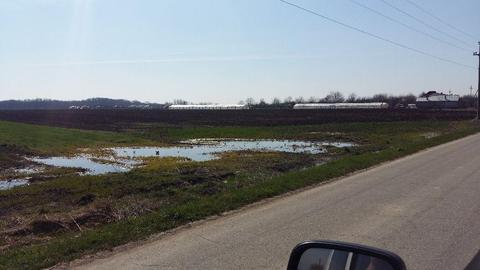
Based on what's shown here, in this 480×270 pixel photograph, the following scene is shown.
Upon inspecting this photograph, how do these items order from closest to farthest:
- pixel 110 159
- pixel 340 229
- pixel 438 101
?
1. pixel 340 229
2. pixel 110 159
3. pixel 438 101

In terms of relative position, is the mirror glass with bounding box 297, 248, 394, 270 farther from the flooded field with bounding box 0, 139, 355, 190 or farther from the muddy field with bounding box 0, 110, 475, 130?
the muddy field with bounding box 0, 110, 475, 130

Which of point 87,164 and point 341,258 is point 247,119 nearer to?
point 87,164

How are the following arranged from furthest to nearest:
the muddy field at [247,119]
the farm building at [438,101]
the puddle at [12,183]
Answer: the farm building at [438,101] < the muddy field at [247,119] < the puddle at [12,183]

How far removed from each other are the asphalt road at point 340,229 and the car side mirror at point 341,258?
3669 mm

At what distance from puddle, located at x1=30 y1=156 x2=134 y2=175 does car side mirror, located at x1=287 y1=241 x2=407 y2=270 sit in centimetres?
1809

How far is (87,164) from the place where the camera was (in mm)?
24156

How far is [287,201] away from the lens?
11.9 metres

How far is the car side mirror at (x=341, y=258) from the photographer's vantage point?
9.34 feet

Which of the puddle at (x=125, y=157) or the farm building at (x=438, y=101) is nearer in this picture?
the puddle at (x=125, y=157)

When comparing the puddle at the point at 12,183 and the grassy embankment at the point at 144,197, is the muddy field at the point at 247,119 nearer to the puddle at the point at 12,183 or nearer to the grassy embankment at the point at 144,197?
the puddle at the point at 12,183

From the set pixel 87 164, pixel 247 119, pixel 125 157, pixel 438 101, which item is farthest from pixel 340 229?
pixel 438 101

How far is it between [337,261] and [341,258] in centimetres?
4

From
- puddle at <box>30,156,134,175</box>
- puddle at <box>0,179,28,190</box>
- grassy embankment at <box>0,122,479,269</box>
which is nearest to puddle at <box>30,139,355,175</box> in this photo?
puddle at <box>30,156,134,175</box>

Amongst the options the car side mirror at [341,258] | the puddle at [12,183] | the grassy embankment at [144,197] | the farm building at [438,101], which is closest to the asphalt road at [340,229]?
the grassy embankment at [144,197]
